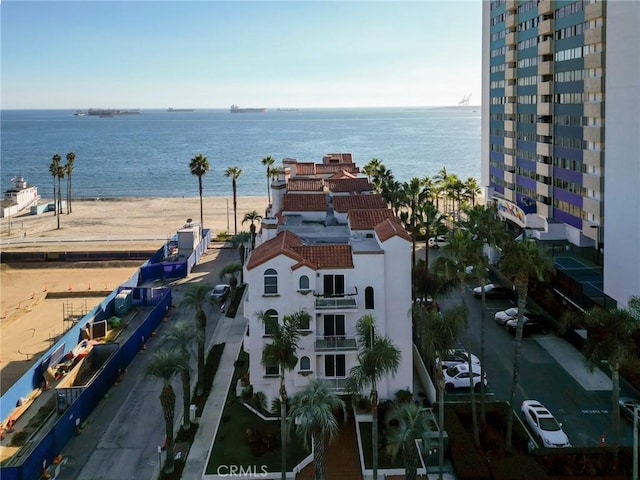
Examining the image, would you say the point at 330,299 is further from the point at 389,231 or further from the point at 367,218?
the point at 367,218

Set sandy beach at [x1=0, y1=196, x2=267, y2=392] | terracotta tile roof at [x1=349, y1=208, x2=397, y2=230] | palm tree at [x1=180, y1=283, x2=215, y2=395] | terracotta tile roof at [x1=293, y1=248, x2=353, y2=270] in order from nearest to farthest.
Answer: terracotta tile roof at [x1=293, y1=248, x2=353, y2=270], palm tree at [x1=180, y1=283, x2=215, y2=395], terracotta tile roof at [x1=349, y1=208, x2=397, y2=230], sandy beach at [x1=0, y1=196, x2=267, y2=392]

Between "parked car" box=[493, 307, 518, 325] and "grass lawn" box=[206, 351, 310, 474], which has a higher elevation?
"parked car" box=[493, 307, 518, 325]

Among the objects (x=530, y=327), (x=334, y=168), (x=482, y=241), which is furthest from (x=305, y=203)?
(x=334, y=168)

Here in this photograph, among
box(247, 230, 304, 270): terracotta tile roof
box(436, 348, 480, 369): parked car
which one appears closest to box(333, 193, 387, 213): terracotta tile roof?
box(247, 230, 304, 270): terracotta tile roof

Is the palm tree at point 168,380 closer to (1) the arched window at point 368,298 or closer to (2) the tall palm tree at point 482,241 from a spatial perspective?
(1) the arched window at point 368,298

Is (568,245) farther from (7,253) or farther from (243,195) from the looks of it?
(243,195)

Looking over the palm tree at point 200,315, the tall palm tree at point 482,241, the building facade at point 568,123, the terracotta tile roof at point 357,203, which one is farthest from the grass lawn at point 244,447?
the building facade at point 568,123

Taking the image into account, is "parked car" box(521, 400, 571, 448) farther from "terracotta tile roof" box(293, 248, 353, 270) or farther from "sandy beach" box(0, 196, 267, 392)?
"sandy beach" box(0, 196, 267, 392)

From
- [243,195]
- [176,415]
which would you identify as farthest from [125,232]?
[176,415]
